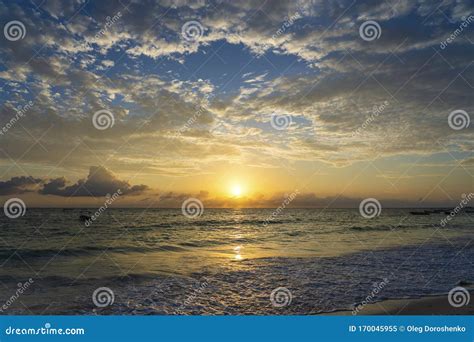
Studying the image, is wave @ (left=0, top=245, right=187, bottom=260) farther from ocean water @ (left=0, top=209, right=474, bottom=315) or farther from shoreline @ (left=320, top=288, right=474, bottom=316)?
shoreline @ (left=320, top=288, right=474, bottom=316)

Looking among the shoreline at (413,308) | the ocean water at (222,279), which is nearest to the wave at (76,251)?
the ocean water at (222,279)

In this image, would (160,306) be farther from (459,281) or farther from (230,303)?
(459,281)

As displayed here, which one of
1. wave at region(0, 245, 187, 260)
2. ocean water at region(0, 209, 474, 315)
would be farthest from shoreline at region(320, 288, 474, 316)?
wave at region(0, 245, 187, 260)

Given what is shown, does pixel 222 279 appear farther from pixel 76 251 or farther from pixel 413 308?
pixel 76 251

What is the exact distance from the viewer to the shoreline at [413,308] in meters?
10.4

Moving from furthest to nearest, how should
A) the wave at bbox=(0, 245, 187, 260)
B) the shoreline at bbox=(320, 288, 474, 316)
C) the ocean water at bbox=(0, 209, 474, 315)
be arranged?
the wave at bbox=(0, 245, 187, 260) < the ocean water at bbox=(0, 209, 474, 315) < the shoreline at bbox=(320, 288, 474, 316)

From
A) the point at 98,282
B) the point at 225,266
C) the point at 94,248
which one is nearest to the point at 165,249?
the point at 94,248

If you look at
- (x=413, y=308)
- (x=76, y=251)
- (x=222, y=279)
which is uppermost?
(x=76, y=251)

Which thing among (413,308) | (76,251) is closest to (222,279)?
(413,308)

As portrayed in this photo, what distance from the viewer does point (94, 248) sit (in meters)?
26.5

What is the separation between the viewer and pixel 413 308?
1084 centimetres

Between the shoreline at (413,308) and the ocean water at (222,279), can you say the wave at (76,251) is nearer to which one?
the ocean water at (222,279)

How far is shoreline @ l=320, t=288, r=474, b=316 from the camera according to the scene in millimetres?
10391

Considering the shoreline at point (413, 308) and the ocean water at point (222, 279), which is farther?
the ocean water at point (222, 279)
